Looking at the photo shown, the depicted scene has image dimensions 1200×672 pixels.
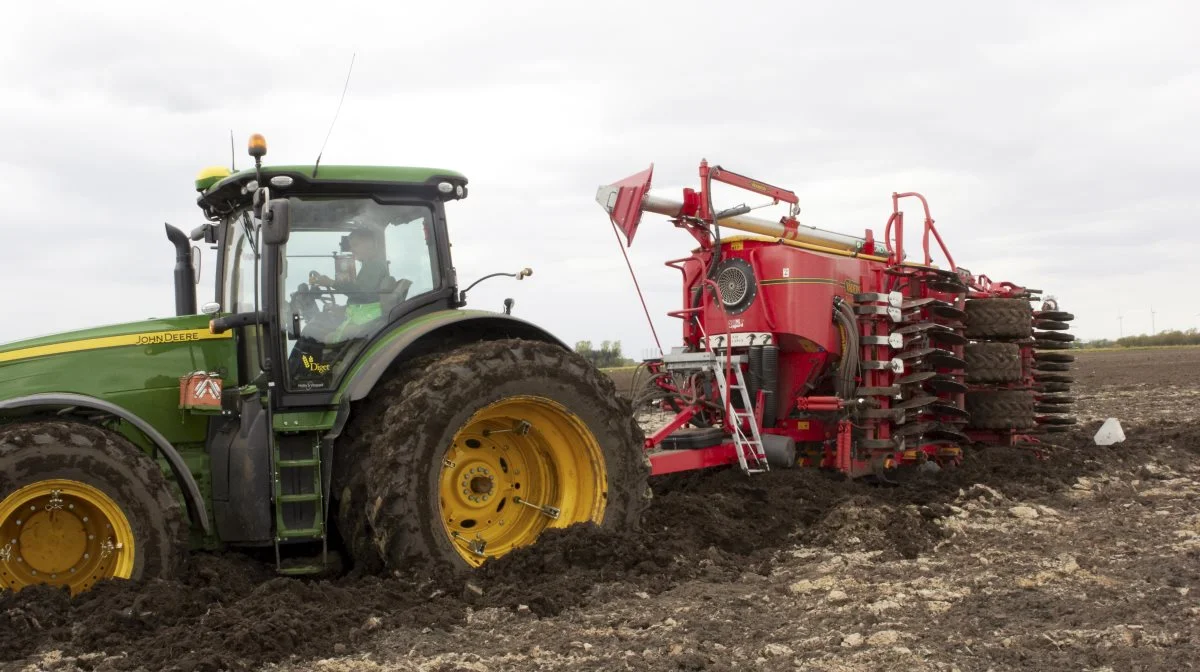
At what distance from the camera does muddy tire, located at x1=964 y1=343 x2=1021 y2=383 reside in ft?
33.2

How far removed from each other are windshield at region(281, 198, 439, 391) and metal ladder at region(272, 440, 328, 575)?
16.1 inches

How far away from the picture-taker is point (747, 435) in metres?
8.14

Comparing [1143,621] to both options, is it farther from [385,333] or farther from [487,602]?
[385,333]

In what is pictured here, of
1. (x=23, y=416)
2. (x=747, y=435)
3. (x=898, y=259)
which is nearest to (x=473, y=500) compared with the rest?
(x=23, y=416)

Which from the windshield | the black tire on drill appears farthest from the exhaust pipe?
the black tire on drill

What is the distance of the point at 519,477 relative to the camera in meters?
5.78

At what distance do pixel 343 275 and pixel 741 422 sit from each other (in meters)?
3.78

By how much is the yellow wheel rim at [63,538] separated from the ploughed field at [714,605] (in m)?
0.21

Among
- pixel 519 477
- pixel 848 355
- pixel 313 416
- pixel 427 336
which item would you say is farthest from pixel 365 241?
pixel 848 355

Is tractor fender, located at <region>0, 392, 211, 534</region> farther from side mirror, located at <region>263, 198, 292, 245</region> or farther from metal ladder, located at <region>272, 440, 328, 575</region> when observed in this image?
side mirror, located at <region>263, 198, 292, 245</region>

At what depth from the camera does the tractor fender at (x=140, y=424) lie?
15.6ft

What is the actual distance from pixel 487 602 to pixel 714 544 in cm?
Answer: 192

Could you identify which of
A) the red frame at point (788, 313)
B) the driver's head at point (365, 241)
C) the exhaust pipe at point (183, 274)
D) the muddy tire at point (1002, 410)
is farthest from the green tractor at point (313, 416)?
the muddy tire at point (1002, 410)

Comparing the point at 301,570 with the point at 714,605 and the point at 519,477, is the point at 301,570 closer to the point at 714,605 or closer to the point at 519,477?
the point at 519,477
